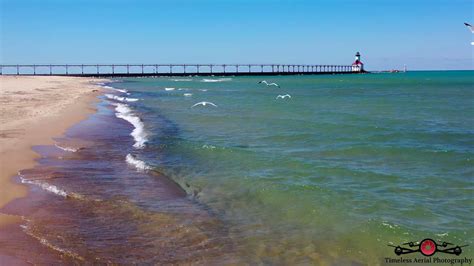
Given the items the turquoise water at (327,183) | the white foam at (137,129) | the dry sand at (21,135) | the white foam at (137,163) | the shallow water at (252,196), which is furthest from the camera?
the white foam at (137,129)

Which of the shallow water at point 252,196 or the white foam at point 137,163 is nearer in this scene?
the shallow water at point 252,196

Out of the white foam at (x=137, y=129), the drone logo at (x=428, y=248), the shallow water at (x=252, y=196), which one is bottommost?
the drone logo at (x=428, y=248)

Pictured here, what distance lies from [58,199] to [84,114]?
17.3 m

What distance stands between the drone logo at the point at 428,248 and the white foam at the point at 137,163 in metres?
7.03

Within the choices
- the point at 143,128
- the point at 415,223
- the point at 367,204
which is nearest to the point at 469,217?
the point at 415,223

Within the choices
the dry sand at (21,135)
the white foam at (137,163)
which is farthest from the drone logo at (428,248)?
the white foam at (137,163)

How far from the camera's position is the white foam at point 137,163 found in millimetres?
12359

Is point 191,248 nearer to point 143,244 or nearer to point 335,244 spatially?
point 143,244

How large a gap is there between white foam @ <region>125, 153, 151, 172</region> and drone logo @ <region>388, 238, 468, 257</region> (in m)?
7.03

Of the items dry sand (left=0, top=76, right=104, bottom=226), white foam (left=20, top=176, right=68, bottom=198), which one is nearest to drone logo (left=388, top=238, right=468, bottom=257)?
dry sand (left=0, top=76, right=104, bottom=226)

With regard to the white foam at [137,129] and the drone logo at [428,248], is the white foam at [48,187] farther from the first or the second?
the drone logo at [428,248]

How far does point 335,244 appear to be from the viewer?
23.7 ft

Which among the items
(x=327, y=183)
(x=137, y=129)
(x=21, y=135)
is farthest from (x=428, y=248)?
(x=137, y=129)

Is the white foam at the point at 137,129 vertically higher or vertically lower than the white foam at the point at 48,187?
higher
